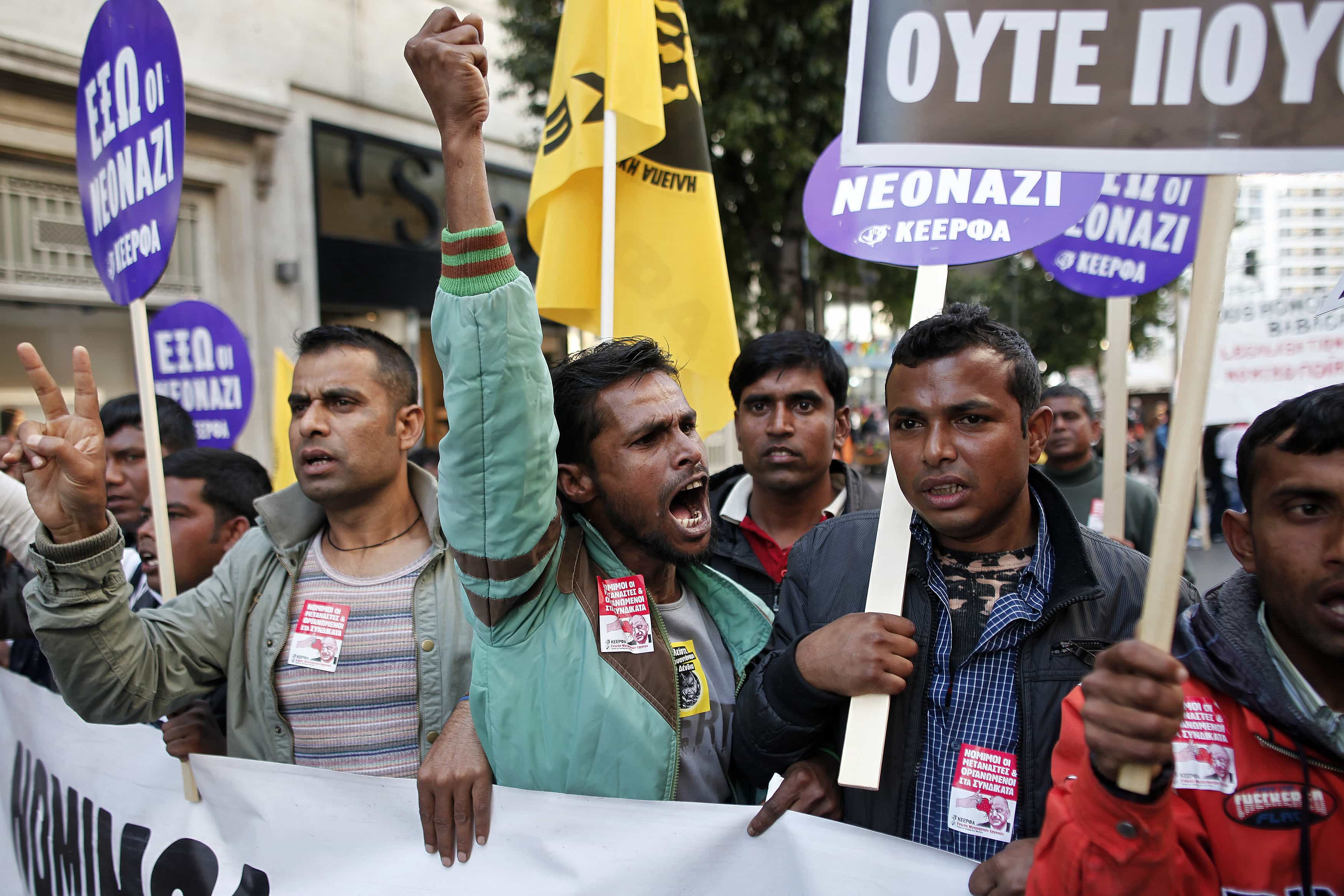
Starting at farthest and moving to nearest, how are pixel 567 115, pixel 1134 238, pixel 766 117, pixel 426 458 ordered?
pixel 766 117 → pixel 426 458 → pixel 1134 238 → pixel 567 115

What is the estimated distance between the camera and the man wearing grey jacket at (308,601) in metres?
A: 1.71

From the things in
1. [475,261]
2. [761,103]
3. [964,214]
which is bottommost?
[475,261]

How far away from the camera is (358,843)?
181cm

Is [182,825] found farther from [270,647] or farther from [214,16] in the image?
[214,16]

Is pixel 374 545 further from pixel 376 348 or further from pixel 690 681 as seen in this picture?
pixel 690 681

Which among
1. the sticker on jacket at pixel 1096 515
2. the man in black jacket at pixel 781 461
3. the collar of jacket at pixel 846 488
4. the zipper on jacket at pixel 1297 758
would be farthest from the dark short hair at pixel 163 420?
the sticker on jacket at pixel 1096 515

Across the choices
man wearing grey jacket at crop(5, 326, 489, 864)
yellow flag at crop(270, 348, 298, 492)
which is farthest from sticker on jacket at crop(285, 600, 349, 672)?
yellow flag at crop(270, 348, 298, 492)

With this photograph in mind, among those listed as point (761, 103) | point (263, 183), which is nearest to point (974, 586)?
point (761, 103)

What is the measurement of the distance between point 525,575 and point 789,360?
1598mm

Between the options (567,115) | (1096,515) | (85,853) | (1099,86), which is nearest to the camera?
(1099,86)

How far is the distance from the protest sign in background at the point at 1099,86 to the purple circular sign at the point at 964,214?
64cm

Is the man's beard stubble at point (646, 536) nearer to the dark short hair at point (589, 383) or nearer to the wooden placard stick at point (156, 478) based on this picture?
the dark short hair at point (589, 383)

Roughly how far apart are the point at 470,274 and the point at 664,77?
207cm

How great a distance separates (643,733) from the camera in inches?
64.6
